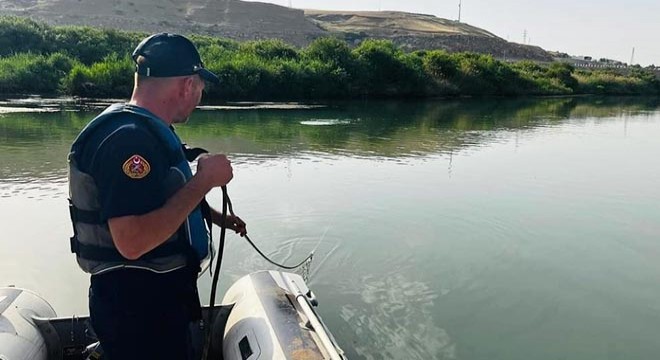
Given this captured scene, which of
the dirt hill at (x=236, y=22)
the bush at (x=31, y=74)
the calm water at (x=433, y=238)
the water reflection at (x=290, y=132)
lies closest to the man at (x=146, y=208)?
the calm water at (x=433, y=238)

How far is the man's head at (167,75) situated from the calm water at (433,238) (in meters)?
2.79

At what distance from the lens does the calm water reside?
15.7 ft

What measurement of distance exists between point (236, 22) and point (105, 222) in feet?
268

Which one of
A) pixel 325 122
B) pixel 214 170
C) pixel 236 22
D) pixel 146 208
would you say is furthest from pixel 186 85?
pixel 236 22

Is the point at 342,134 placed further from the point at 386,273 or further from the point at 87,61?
the point at 87,61

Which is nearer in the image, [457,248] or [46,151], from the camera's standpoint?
[457,248]

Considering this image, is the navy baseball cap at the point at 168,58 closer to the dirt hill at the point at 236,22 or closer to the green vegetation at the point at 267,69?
the green vegetation at the point at 267,69

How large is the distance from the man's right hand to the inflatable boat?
962mm

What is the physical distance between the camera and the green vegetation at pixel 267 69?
81.4ft

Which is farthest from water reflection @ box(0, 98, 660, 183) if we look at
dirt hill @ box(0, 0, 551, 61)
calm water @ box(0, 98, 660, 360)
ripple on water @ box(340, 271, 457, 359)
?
dirt hill @ box(0, 0, 551, 61)

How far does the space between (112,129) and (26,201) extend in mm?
6840

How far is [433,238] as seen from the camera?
687 cm

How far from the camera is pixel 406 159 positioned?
12344 mm

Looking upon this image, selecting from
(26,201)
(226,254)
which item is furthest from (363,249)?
(26,201)
